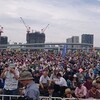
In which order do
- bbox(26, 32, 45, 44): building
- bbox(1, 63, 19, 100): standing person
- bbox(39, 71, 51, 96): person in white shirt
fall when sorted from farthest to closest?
bbox(26, 32, 45, 44): building < bbox(39, 71, 51, 96): person in white shirt < bbox(1, 63, 19, 100): standing person

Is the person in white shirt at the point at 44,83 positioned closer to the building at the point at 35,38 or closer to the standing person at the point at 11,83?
the standing person at the point at 11,83

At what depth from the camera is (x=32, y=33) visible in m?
166

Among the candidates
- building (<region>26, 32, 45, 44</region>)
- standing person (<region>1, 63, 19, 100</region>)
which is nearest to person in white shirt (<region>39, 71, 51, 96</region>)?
standing person (<region>1, 63, 19, 100</region>)

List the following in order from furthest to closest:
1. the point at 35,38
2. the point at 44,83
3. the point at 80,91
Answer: the point at 35,38 → the point at 44,83 → the point at 80,91

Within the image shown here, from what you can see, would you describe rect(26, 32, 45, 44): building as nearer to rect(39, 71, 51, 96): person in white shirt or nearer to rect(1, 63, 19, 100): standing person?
rect(39, 71, 51, 96): person in white shirt

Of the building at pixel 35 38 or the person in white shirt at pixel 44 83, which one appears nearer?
the person in white shirt at pixel 44 83

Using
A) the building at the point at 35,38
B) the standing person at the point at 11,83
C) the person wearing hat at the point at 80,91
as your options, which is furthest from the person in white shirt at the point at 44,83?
the building at the point at 35,38

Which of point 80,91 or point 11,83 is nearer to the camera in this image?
point 11,83

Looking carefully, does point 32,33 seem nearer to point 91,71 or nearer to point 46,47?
point 46,47

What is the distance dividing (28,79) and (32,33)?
517 ft

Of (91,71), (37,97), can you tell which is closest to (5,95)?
(37,97)

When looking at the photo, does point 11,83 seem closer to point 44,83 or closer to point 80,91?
point 80,91

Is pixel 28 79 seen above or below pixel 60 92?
above

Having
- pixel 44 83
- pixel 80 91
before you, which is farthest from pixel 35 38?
pixel 80 91
